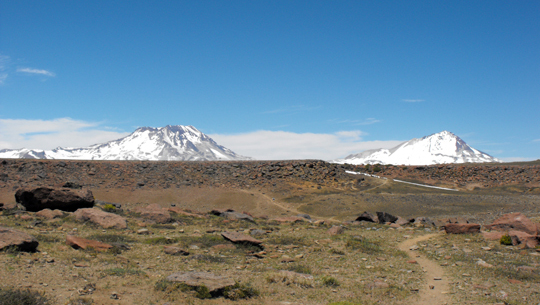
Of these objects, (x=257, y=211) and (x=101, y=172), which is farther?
(x=101, y=172)

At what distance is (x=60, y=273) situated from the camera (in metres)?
10.2

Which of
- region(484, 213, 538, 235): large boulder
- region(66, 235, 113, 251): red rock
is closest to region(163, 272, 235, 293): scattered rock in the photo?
region(66, 235, 113, 251): red rock

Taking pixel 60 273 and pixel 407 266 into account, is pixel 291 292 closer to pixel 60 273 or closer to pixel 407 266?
pixel 407 266

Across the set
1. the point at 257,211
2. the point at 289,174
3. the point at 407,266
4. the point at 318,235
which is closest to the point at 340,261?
the point at 407,266

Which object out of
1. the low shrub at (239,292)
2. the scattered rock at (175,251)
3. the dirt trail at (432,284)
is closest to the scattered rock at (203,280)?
the low shrub at (239,292)

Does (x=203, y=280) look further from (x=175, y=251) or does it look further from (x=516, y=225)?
(x=516, y=225)

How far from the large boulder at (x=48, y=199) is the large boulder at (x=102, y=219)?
3815 mm

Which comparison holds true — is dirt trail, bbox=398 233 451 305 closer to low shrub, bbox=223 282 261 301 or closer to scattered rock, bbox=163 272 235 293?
low shrub, bbox=223 282 261 301

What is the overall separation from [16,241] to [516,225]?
22697 millimetres

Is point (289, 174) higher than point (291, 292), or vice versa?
point (289, 174)

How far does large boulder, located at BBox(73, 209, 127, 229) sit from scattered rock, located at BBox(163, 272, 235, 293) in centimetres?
1015

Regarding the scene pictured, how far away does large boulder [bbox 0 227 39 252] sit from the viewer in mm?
11367

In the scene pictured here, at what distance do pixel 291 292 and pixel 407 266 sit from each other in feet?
18.3

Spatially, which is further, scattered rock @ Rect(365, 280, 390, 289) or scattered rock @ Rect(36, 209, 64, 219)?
scattered rock @ Rect(36, 209, 64, 219)
